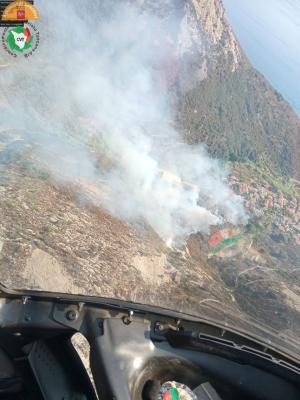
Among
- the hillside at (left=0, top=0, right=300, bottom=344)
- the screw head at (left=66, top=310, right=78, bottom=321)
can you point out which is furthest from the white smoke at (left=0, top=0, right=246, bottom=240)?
the screw head at (left=66, top=310, right=78, bottom=321)

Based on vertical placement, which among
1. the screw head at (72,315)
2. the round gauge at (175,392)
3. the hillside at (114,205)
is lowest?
the hillside at (114,205)

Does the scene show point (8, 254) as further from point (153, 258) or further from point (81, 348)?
point (153, 258)

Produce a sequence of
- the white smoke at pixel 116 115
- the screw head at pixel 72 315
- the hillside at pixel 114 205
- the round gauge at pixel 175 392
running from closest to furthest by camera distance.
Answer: the round gauge at pixel 175 392
the screw head at pixel 72 315
the hillside at pixel 114 205
the white smoke at pixel 116 115

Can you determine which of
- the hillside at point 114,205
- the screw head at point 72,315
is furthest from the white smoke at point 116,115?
the screw head at point 72,315

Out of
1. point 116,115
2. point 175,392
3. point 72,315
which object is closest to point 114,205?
point 72,315

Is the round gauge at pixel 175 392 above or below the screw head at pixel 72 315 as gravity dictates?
below

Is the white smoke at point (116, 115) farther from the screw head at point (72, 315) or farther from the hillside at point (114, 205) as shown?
the screw head at point (72, 315)

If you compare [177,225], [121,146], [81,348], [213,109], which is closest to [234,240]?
[177,225]
